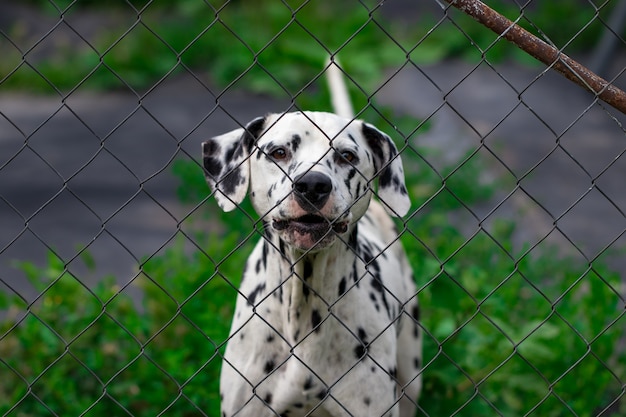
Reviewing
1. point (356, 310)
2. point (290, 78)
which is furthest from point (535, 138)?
point (356, 310)

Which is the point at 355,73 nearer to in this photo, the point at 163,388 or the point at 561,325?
the point at 561,325

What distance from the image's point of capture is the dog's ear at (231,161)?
344cm

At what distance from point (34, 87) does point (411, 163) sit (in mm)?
4229

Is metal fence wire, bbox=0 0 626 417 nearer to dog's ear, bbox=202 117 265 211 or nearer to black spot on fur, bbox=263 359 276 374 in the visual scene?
black spot on fur, bbox=263 359 276 374

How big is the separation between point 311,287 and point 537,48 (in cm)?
120

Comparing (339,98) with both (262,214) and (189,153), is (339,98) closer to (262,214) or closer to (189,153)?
(262,214)

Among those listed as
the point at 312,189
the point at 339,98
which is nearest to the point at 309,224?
the point at 312,189

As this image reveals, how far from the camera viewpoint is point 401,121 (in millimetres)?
7875

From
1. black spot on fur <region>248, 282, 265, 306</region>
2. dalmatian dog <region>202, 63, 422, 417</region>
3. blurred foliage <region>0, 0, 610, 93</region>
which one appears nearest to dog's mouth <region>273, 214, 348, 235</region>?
dalmatian dog <region>202, 63, 422, 417</region>

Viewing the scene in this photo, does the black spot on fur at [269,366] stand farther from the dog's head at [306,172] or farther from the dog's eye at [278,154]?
the dog's eye at [278,154]

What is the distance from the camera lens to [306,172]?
10.1ft

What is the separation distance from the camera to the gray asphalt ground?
7008 mm

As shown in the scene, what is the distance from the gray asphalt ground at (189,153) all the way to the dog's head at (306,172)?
2623mm

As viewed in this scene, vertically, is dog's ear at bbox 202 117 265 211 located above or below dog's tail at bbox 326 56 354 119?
above
